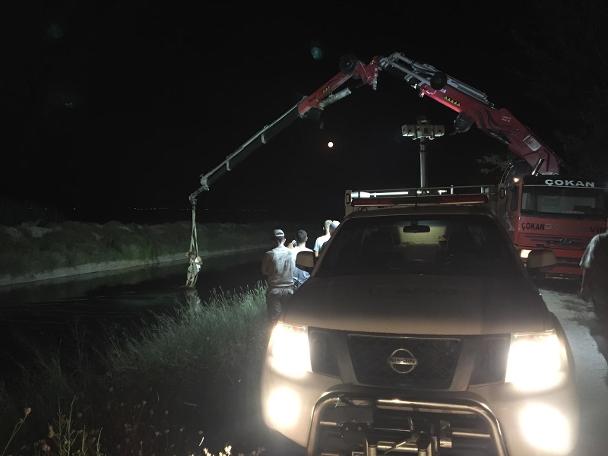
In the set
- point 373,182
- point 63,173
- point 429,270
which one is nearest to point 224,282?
point 429,270

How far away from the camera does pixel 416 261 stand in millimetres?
5180

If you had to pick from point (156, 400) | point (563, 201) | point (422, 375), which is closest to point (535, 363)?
point (422, 375)

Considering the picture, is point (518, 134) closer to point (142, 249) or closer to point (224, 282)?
point (224, 282)

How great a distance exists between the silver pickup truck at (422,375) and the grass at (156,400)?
0.77 meters

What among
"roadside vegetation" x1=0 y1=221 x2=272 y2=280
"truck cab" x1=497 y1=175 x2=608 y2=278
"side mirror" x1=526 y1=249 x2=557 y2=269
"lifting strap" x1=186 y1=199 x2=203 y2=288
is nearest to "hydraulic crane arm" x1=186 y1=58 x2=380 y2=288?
"lifting strap" x1=186 y1=199 x2=203 y2=288

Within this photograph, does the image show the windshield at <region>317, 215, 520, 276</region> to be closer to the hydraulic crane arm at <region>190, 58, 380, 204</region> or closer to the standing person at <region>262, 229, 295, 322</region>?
the standing person at <region>262, 229, 295, 322</region>

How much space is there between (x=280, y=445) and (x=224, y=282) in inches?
675

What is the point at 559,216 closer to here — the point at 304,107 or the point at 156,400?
the point at 304,107

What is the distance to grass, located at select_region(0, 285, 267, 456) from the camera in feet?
13.9

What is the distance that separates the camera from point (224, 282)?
20.6 m

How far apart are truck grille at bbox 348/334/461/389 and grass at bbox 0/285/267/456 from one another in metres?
1.11

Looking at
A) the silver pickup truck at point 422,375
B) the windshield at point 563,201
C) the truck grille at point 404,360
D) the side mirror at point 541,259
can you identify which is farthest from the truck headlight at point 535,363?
the windshield at point 563,201

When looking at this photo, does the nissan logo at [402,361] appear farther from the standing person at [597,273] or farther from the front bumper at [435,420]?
the standing person at [597,273]

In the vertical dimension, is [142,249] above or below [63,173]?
below
